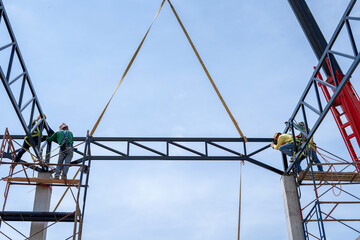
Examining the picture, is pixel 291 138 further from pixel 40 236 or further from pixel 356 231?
pixel 40 236

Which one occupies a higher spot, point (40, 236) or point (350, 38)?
point (350, 38)

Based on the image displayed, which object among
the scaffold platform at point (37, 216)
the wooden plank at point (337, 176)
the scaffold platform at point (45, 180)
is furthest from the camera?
the wooden plank at point (337, 176)

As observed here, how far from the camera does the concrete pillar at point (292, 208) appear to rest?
16.4m

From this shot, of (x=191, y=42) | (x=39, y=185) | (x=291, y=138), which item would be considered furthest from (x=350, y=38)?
(x=39, y=185)

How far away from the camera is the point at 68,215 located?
49.1 feet

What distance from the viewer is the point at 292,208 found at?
16.9 meters

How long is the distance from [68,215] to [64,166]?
1.87m

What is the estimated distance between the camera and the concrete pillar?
53.9ft

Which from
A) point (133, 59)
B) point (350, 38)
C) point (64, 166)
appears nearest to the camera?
point (350, 38)

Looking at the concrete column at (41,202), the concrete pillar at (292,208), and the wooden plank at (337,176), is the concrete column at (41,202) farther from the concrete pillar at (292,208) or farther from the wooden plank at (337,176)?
the wooden plank at (337,176)

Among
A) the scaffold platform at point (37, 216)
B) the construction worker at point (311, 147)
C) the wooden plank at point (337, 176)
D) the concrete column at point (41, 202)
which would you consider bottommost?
the scaffold platform at point (37, 216)

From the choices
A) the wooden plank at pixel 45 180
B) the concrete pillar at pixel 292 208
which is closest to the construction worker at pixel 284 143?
the concrete pillar at pixel 292 208

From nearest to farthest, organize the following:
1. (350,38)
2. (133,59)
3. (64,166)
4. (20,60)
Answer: (350,38), (20,60), (64,166), (133,59)

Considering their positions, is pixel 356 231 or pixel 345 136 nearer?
pixel 356 231
